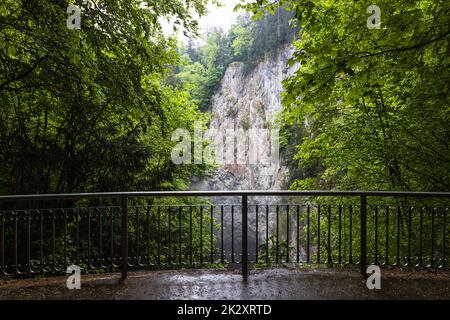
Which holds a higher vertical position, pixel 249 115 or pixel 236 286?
pixel 249 115

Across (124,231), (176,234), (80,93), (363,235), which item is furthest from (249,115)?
(124,231)

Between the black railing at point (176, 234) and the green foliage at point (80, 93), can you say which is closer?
the black railing at point (176, 234)

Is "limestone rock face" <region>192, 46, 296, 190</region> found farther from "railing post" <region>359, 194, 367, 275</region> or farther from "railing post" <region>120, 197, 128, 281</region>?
"railing post" <region>120, 197, 128, 281</region>

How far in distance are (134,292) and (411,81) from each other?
736 centimetres

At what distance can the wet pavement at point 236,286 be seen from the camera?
402 cm

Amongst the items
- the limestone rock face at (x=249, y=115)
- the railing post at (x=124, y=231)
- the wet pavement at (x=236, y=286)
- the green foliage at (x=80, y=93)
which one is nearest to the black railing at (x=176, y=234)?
the railing post at (x=124, y=231)

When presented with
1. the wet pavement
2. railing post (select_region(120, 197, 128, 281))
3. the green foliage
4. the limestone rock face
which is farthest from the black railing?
the limestone rock face

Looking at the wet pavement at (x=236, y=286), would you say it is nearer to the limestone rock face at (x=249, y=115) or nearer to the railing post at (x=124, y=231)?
the railing post at (x=124, y=231)

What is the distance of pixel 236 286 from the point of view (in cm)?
431

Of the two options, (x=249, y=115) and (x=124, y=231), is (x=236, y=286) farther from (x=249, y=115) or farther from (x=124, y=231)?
(x=249, y=115)

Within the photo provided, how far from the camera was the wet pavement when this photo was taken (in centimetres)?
402

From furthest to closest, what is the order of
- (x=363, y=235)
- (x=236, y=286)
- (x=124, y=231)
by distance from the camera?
(x=363, y=235) < (x=124, y=231) < (x=236, y=286)

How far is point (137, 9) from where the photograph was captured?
6.32m
